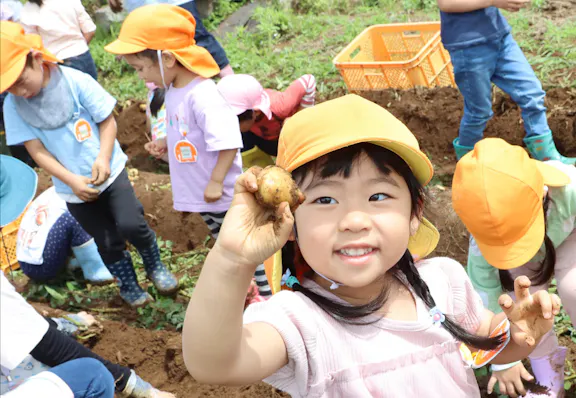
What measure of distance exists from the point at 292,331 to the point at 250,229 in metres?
0.31

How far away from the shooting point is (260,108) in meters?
3.64

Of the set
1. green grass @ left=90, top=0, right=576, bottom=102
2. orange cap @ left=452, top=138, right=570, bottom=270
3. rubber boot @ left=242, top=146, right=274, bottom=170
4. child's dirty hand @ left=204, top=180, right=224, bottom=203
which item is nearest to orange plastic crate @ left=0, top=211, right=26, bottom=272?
rubber boot @ left=242, top=146, right=274, bottom=170

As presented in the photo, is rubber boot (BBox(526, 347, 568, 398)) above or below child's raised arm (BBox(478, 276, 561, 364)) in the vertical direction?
below

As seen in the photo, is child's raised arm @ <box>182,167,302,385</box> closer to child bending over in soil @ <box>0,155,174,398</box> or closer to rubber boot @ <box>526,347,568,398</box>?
child bending over in soil @ <box>0,155,174,398</box>

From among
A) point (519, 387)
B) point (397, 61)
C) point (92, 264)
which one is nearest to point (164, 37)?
point (92, 264)

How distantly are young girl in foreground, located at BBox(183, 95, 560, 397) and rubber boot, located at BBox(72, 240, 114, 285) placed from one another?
284 cm

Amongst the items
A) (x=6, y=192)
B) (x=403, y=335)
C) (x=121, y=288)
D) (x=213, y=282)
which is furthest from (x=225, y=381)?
(x=121, y=288)

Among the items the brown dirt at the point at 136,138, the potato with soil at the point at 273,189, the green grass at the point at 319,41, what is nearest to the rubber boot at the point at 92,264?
the brown dirt at the point at 136,138

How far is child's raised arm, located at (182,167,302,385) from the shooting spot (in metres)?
1.15

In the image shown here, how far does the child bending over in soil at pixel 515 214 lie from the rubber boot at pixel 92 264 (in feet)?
8.80

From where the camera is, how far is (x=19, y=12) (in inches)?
196

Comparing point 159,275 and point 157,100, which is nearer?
point 159,275

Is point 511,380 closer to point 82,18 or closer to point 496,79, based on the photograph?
point 496,79

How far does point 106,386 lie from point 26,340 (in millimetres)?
365
